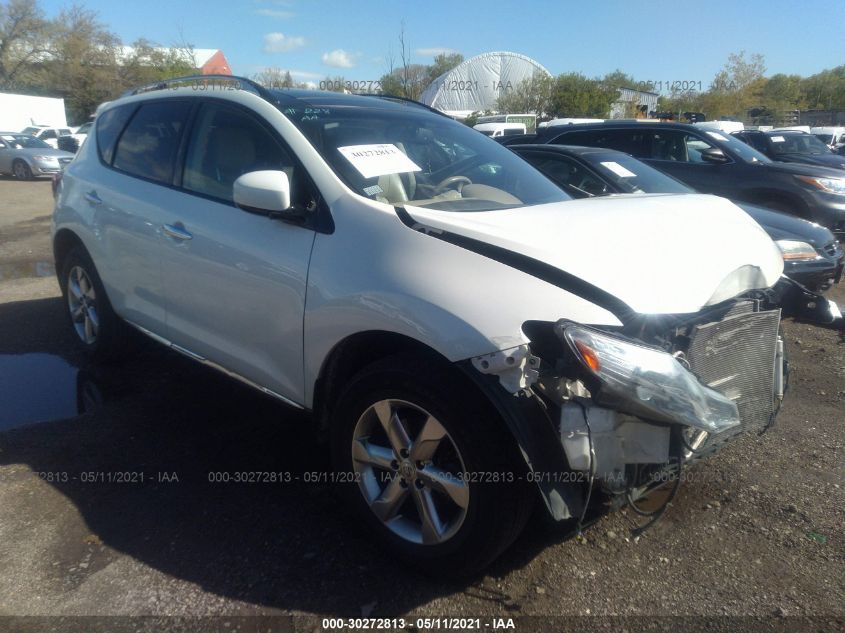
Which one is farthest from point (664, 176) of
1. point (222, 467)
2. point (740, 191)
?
point (222, 467)

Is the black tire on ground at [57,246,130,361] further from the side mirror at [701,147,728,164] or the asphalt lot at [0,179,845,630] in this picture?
the side mirror at [701,147,728,164]

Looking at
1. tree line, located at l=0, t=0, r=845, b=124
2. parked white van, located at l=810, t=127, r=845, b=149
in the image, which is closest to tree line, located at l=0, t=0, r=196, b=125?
tree line, located at l=0, t=0, r=845, b=124

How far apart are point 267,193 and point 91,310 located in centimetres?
267

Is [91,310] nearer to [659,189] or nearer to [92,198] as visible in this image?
[92,198]

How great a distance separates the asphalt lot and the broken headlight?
0.84 meters

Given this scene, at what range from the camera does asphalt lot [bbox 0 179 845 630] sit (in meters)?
2.46

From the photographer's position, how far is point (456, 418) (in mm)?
2250

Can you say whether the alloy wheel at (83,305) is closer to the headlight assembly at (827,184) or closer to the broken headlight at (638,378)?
the broken headlight at (638,378)

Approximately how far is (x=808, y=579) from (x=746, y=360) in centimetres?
89

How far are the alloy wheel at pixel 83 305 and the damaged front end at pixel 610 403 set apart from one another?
3.55 metres

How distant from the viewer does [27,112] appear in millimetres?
36875

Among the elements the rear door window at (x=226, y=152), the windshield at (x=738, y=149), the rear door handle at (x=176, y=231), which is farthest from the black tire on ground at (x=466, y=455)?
the windshield at (x=738, y=149)

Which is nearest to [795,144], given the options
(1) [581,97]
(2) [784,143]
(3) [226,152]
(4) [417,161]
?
(2) [784,143]

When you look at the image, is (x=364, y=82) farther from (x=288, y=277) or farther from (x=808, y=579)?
(x=808, y=579)
